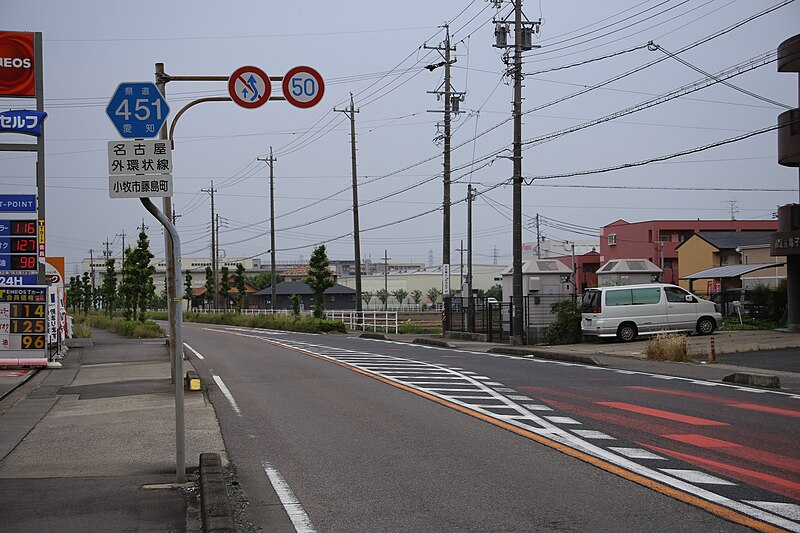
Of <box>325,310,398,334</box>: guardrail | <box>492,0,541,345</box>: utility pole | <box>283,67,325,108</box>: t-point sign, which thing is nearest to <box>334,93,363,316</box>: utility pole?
<box>325,310,398,334</box>: guardrail

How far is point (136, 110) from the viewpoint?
8242 millimetres

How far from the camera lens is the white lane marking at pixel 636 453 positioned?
9041 millimetres

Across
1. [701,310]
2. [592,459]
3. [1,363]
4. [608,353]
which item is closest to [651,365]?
[608,353]

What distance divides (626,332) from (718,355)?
611 cm

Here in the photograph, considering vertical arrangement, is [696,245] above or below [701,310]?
above

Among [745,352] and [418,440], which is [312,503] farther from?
[745,352]

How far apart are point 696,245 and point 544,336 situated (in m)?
32.6

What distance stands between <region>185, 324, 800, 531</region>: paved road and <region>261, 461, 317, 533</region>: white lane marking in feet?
0.08

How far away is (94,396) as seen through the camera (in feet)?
52.4

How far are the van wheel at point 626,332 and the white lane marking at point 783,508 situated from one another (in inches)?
869

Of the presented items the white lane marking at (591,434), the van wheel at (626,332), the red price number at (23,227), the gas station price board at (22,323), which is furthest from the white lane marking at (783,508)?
the van wheel at (626,332)

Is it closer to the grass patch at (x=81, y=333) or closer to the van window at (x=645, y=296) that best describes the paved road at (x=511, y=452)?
the van window at (x=645, y=296)

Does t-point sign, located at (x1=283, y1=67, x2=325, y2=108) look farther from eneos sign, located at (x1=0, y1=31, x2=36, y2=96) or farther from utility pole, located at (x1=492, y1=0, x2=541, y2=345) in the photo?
utility pole, located at (x1=492, y1=0, x2=541, y2=345)

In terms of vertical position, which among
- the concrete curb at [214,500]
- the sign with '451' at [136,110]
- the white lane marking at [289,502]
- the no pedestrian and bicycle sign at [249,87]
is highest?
the no pedestrian and bicycle sign at [249,87]
